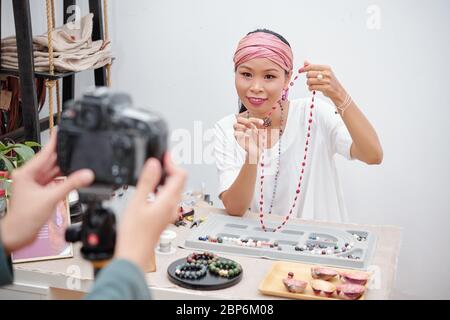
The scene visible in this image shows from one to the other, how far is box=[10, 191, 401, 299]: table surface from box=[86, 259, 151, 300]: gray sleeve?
73 cm

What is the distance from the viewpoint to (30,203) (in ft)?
2.95

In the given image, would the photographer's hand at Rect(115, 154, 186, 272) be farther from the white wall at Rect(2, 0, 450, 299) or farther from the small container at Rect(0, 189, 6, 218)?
the white wall at Rect(2, 0, 450, 299)

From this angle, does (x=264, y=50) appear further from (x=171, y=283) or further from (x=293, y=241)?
(x=171, y=283)

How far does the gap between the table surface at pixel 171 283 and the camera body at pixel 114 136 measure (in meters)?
0.73

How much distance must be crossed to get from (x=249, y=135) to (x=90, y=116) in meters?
1.13

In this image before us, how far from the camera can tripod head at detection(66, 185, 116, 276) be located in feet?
2.91

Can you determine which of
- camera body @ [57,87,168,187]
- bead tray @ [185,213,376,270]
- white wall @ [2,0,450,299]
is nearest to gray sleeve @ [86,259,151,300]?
camera body @ [57,87,168,187]

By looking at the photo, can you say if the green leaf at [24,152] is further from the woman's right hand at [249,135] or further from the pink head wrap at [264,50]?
the pink head wrap at [264,50]
